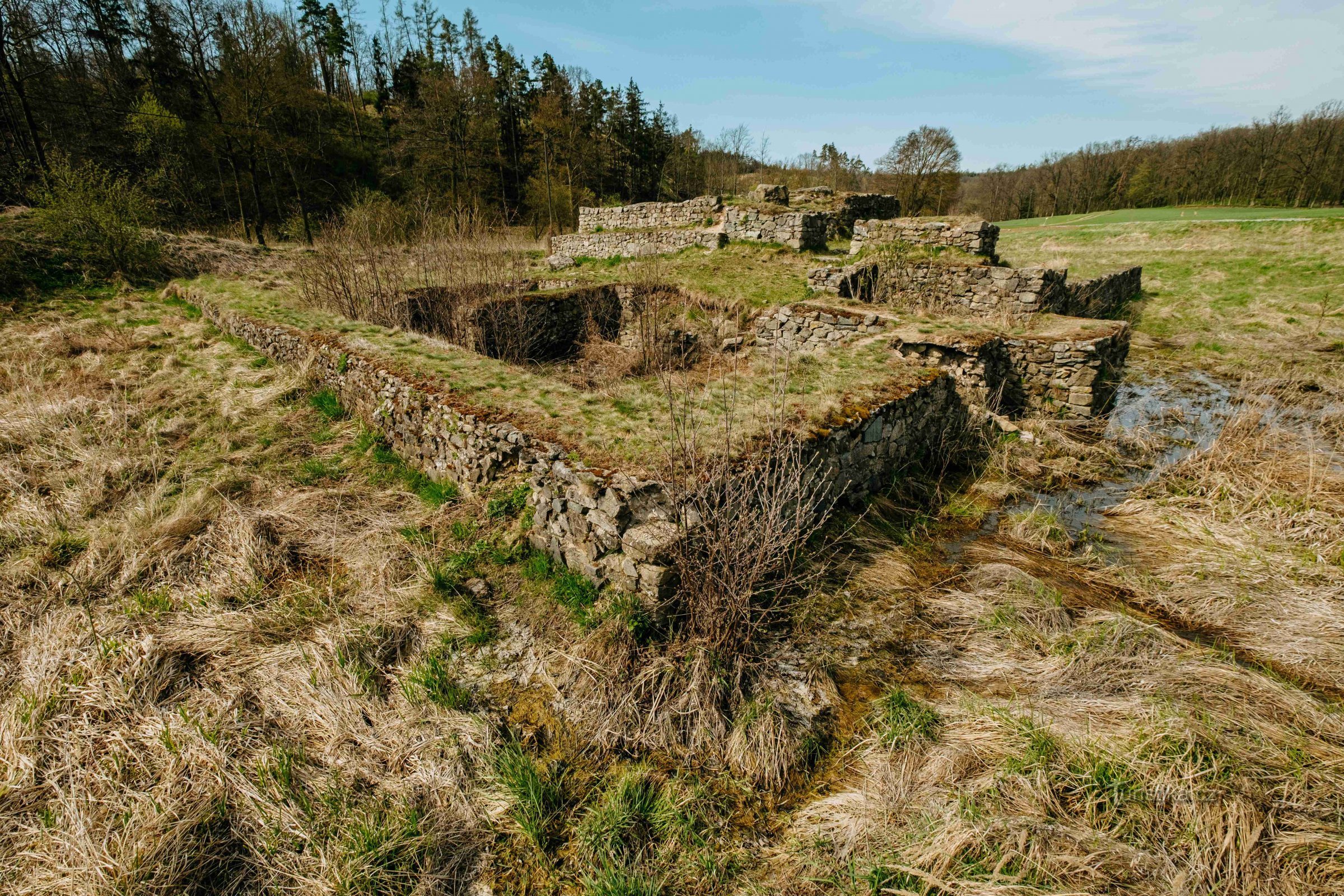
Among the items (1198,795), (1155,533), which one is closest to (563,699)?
(1198,795)

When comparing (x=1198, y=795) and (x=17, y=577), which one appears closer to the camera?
(x=1198, y=795)

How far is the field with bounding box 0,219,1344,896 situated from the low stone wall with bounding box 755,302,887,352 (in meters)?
3.80

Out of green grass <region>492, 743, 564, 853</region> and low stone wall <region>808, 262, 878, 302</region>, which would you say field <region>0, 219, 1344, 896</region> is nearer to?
green grass <region>492, 743, 564, 853</region>

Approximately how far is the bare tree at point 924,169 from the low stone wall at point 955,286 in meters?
22.9

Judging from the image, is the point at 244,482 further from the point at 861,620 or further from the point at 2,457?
the point at 861,620

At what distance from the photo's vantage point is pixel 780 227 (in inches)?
602

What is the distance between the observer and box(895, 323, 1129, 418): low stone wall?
7.95m

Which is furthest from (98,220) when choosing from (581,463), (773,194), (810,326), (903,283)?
(903,283)

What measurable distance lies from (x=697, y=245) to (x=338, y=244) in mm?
9813

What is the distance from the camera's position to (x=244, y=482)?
598 centimetres

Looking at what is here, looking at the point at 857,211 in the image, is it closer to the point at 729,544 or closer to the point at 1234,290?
the point at 1234,290

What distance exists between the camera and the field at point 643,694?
2533mm

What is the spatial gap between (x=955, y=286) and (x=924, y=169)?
25.1 m

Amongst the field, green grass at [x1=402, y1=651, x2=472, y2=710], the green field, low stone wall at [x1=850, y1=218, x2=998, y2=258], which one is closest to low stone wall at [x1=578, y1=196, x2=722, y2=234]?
low stone wall at [x1=850, y1=218, x2=998, y2=258]
